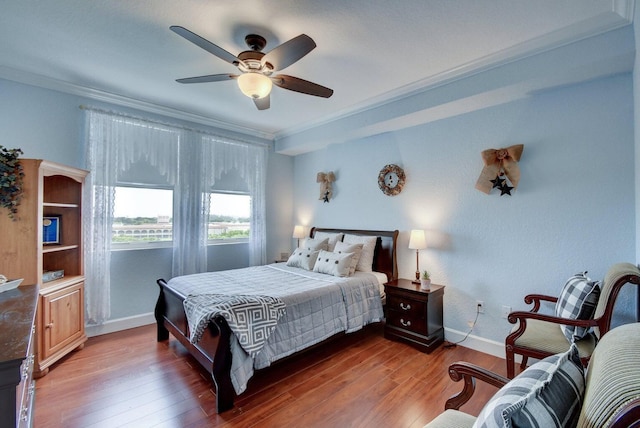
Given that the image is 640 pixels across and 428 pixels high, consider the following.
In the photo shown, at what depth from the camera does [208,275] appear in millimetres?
3371

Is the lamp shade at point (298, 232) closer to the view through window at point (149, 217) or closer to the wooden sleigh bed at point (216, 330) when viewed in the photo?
the wooden sleigh bed at point (216, 330)

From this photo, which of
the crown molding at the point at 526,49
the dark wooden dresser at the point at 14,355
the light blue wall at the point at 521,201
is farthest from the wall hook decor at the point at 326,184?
the dark wooden dresser at the point at 14,355

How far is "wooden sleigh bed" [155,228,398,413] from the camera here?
6.84 ft

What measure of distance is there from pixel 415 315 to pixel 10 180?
3917 millimetres

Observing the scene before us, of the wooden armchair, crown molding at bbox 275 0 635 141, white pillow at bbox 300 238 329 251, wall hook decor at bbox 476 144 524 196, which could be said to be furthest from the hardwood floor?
crown molding at bbox 275 0 635 141

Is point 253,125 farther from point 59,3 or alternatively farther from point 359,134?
point 59,3

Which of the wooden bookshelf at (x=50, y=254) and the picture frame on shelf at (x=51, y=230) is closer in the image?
the wooden bookshelf at (x=50, y=254)

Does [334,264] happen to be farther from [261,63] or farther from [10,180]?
[10,180]

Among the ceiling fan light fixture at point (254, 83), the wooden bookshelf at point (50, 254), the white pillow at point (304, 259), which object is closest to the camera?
the ceiling fan light fixture at point (254, 83)

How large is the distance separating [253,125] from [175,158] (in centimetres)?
129

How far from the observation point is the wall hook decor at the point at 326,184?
182 inches

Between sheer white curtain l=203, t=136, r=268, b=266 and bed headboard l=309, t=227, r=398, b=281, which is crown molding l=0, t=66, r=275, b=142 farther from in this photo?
bed headboard l=309, t=227, r=398, b=281

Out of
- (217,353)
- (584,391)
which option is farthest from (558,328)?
(217,353)

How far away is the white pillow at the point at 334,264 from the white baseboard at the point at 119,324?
2264mm
